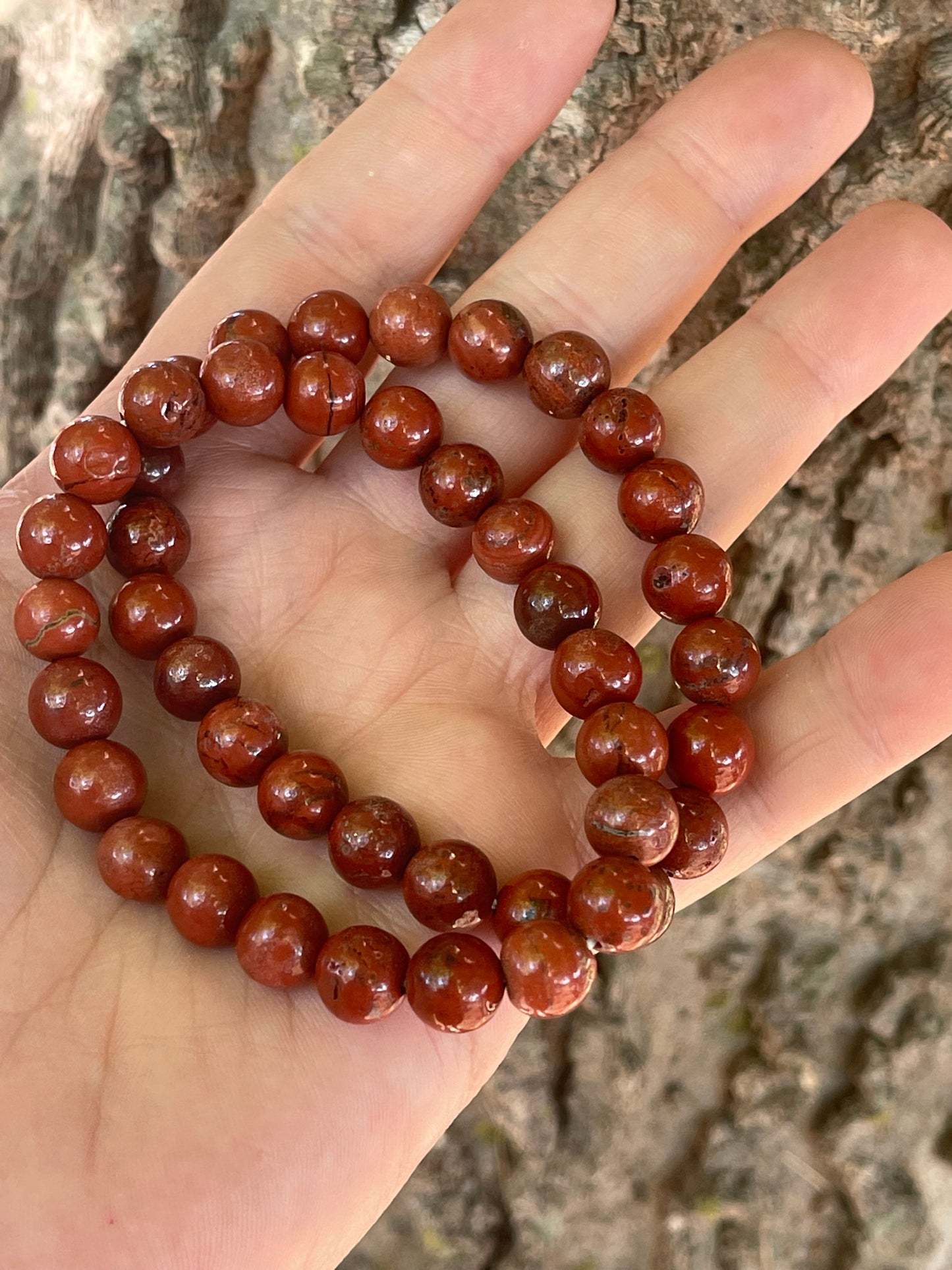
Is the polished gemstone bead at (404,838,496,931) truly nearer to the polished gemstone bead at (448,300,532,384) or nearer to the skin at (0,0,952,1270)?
the skin at (0,0,952,1270)

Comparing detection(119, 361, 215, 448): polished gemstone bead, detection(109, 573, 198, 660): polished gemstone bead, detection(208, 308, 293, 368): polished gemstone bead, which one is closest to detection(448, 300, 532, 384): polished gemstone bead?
detection(208, 308, 293, 368): polished gemstone bead

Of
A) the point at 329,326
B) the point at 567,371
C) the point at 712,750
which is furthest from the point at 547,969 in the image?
the point at 329,326

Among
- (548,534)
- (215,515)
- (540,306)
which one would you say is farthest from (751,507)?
(215,515)

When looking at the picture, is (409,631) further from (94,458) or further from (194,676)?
(94,458)

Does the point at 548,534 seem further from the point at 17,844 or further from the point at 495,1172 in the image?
the point at 495,1172

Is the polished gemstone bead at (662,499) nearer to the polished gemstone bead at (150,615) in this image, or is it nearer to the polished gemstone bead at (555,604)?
the polished gemstone bead at (555,604)
